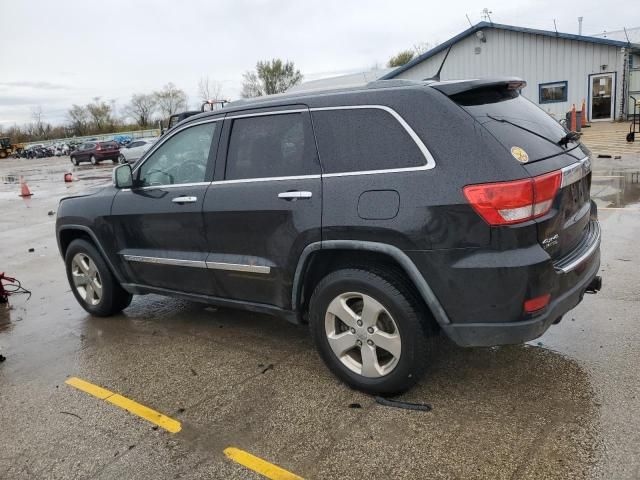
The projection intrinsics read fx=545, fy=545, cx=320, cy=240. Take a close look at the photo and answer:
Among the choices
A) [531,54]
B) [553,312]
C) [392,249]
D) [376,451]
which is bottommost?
[376,451]

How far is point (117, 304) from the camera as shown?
17.3 feet

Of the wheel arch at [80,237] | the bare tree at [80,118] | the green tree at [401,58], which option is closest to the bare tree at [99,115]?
the bare tree at [80,118]


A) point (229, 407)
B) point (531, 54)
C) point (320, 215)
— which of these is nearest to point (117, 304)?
point (229, 407)

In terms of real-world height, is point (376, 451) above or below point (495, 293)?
below

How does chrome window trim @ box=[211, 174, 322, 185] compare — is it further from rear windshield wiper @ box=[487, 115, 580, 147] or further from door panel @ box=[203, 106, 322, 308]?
rear windshield wiper @ box=[487, 115, 580, 147]

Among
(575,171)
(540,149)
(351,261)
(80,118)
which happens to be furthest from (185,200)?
(80,118)

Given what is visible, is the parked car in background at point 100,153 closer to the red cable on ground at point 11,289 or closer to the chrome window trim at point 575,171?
the red cable on ground at point 11,289

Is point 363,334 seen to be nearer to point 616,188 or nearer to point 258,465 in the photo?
point 258,465

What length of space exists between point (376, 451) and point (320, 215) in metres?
1.39

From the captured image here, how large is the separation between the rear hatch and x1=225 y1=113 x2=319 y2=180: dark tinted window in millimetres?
916

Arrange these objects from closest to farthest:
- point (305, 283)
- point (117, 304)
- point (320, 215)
Answer: 1. point (320, 215)
2. point (305, 283)
3. point (117, 304)

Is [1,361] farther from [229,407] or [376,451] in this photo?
[376,451]

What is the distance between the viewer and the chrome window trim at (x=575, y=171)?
10.3 feet

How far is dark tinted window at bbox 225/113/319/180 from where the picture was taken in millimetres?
3572
